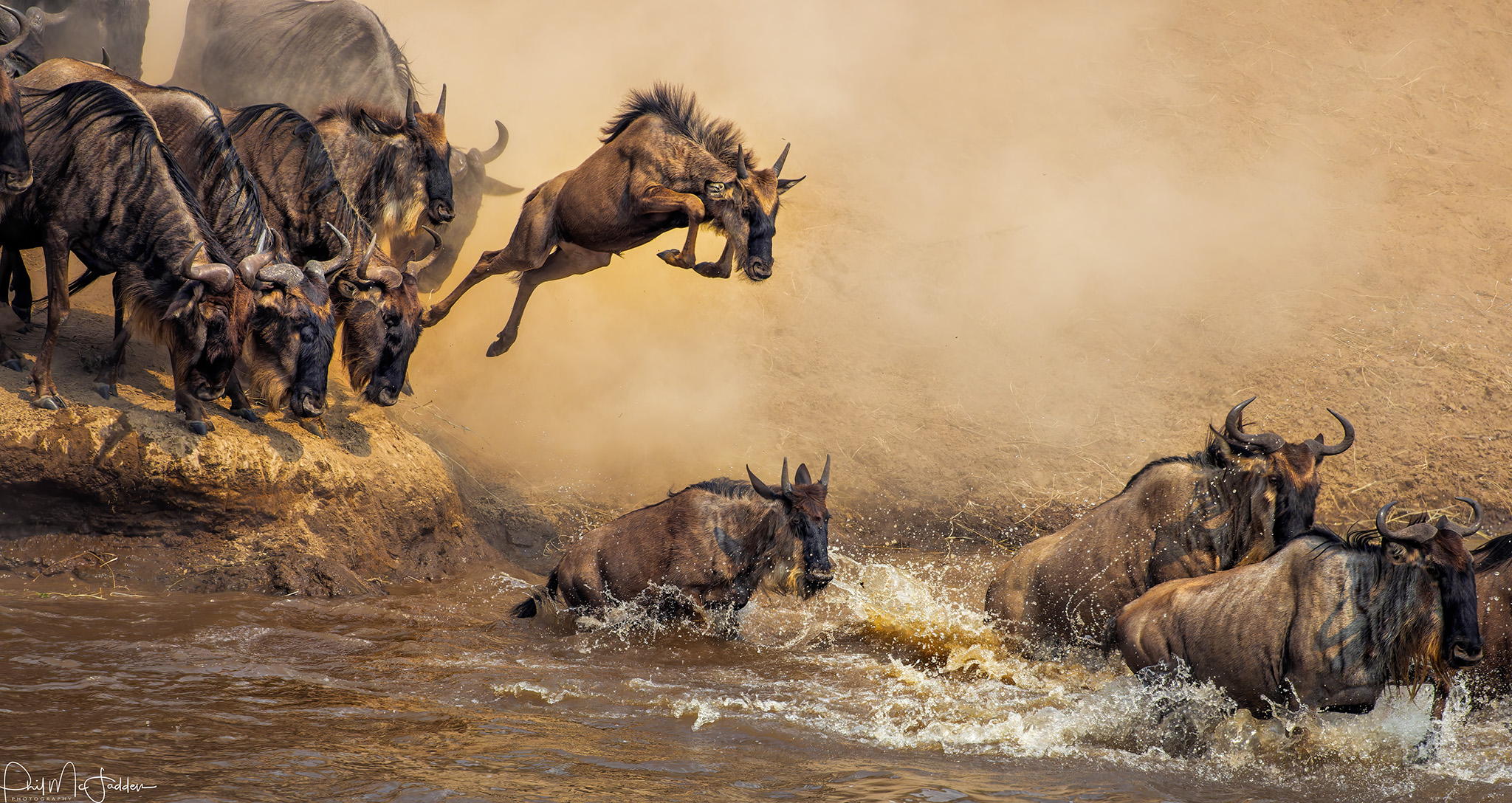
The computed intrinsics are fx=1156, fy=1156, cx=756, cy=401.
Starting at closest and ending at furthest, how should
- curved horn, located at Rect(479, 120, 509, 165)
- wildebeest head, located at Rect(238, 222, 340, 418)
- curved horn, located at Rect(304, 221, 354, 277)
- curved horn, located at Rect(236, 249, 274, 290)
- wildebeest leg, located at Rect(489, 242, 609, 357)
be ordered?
curved horn, located at Rect(236, 249, 274, 290) < wildebeest head, located at Rect(238, 222, 340, 418) < curved horn, located at Rect(304, 221, 354, 277) < wildebeest leg, located at Rect(489, 242, 609, 357) < curved horn, located at Rect(479, 120, 509, 165)

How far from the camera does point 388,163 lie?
351 inches

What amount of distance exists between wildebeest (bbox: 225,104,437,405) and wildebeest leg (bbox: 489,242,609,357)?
50.3 inches

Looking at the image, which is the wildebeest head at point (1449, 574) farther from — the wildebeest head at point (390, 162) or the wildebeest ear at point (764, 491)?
the wildebeest head at point (390, 162)

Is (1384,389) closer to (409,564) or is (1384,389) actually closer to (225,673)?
(409,564)

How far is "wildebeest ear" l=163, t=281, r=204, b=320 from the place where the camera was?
671 centimetres

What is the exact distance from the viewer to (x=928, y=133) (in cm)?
1534

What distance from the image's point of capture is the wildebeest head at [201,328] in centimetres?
677

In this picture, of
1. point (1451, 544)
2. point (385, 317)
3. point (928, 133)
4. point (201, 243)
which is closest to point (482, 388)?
point (385, 317)

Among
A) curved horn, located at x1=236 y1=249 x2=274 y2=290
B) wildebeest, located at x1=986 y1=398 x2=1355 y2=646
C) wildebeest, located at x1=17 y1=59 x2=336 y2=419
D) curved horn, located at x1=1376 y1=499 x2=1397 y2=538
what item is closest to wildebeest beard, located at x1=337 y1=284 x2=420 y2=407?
wildebeest, located at x1=17 y1=59 x2=336 y2=419

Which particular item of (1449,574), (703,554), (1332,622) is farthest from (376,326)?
(1449,574)

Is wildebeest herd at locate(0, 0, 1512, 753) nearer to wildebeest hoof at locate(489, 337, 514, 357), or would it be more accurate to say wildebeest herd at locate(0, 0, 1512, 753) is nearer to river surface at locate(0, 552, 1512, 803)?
wildebeest hoof at locate(489, 337, 514, 357)

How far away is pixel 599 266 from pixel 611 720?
514 centimetres

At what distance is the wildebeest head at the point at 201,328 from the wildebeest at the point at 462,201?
447 cm

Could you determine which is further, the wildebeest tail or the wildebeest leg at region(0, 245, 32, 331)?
the wildebeest leg at region(0, 245, 32, 331)
